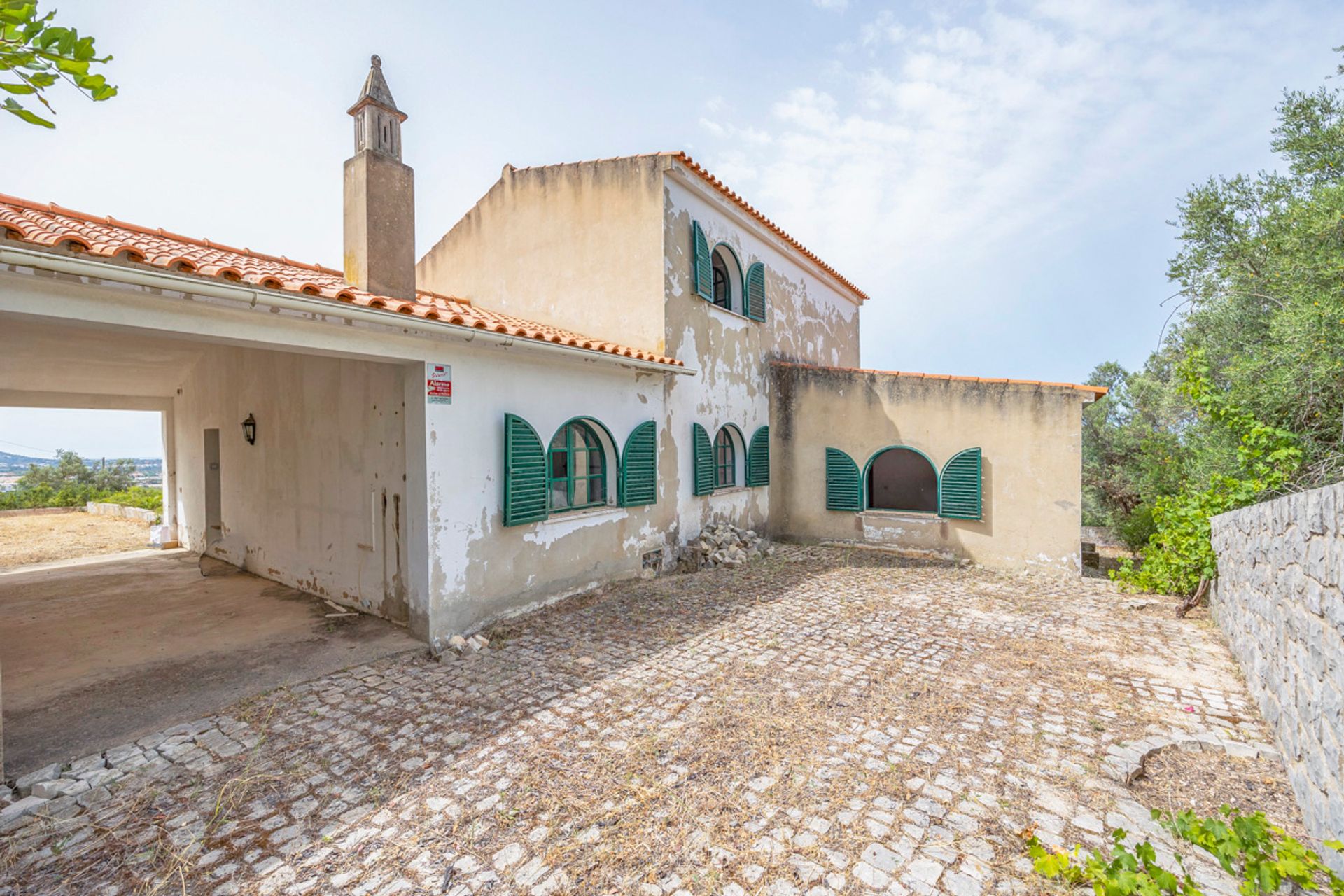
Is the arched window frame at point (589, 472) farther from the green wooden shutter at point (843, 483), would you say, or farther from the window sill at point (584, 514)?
the green wooden shutter at point (843, 483)

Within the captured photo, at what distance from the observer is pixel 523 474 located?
6266 mm

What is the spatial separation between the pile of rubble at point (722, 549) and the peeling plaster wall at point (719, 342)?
18 centimetres

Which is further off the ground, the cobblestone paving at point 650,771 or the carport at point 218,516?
the carport at point 218,516

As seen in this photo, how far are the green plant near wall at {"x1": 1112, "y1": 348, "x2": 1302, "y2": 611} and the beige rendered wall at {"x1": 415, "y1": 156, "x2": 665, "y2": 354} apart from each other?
6.90m

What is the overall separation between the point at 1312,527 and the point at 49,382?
1539cm

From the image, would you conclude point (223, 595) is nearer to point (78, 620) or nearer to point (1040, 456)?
point (78, 620)

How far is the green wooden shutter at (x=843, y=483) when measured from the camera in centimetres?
1052

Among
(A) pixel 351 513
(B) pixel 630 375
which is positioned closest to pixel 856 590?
(B) pixel 630 375

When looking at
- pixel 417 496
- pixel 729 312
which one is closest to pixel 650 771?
pixel 417 496

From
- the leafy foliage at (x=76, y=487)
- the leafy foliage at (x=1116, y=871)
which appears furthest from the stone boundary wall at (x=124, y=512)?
the leafy foliage at (x=1116, y=871)

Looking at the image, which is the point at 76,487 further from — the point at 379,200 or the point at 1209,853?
the point at 1209,853

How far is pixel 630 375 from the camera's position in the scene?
8047mm

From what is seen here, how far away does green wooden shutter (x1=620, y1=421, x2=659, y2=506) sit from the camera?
786 centimetres

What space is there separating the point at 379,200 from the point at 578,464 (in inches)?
174
